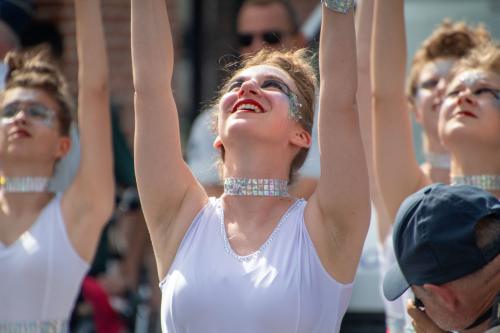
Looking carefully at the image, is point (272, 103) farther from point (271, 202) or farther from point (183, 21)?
point (183, 21)

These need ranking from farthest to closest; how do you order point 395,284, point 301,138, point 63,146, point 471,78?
point 63,146, point 471,78, point 301,138, point 395,284

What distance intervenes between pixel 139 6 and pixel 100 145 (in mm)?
1136

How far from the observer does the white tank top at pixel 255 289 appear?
2.91 meters

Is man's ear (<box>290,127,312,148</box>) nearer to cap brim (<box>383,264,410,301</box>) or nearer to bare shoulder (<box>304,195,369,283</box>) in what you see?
bare shoulder (<box>304,195,369,283</box>)

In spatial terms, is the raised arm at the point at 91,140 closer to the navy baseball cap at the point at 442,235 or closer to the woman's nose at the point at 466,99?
the woman's nose at the point at 466,99

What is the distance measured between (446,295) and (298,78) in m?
1.15

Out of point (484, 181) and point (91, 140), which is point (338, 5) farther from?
point (91, 140)

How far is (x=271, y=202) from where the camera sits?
10.4 feet

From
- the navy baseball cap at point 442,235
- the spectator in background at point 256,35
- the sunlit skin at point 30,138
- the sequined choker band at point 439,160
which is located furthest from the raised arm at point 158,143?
the spectator in background at point 256,35

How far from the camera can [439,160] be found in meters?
4.32

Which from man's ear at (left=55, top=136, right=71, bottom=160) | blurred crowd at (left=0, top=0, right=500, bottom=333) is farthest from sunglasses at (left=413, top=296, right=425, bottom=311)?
man's ear at (left=55, top=136, right=71, bottom=160)

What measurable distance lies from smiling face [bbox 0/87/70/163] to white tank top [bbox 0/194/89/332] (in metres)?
0.32

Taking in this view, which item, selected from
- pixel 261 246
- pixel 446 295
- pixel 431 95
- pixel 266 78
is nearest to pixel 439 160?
pixel 431 95

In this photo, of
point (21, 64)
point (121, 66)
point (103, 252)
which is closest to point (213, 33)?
point (121, 66)
